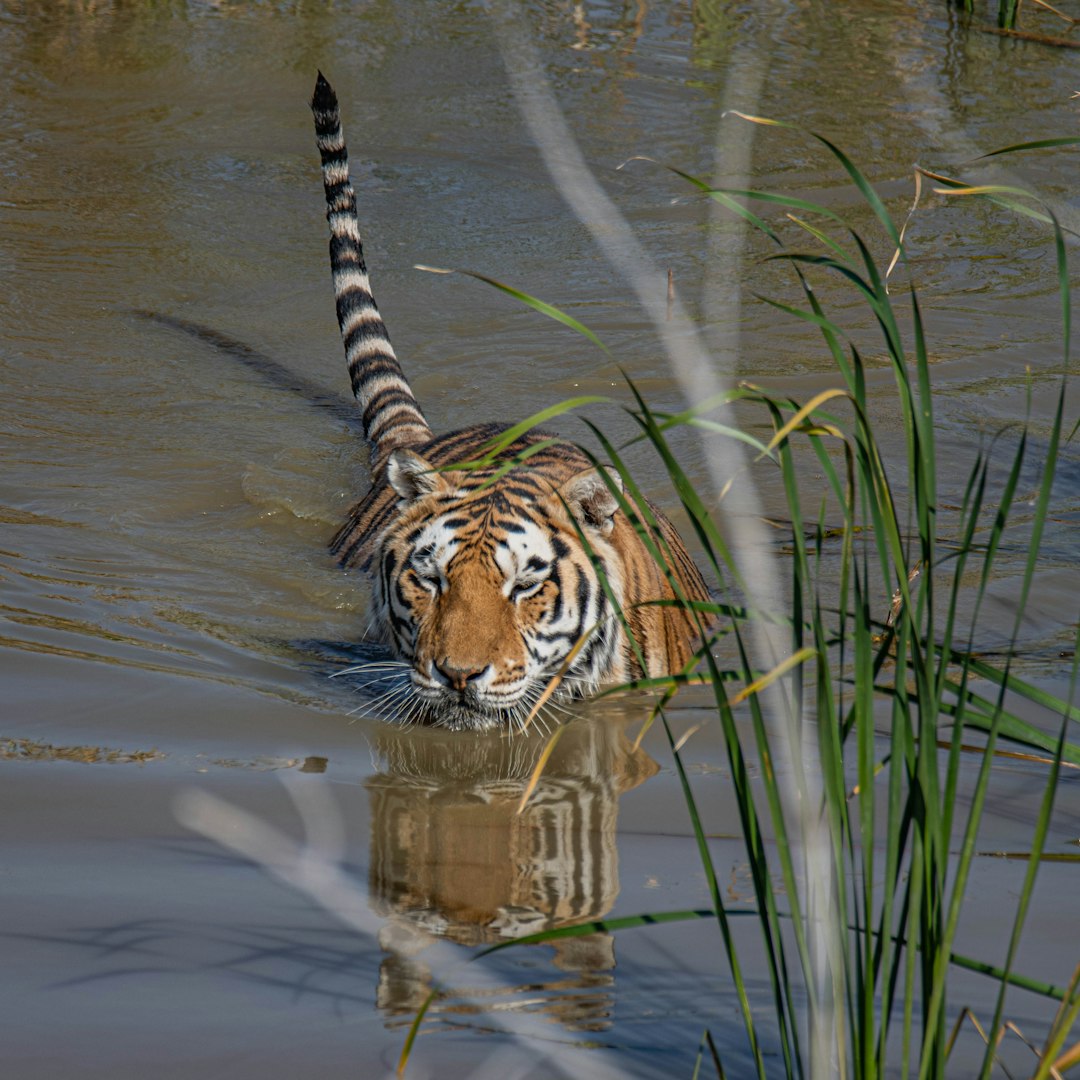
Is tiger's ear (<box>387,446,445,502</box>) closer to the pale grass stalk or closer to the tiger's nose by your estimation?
the tiger's nose

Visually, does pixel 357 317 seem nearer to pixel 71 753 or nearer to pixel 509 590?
pixel 509 590

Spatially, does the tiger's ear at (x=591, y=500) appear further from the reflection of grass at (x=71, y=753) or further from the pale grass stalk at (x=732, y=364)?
the reflection of grass at (x=71, y=753)

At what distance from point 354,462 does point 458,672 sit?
94.2 inches

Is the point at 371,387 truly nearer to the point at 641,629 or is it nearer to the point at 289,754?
the point at 641,629

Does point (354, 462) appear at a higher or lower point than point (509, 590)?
higher

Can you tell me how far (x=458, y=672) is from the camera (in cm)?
322

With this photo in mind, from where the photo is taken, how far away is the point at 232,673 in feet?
11.7

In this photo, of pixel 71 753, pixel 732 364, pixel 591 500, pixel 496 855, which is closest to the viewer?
pixel 496 855

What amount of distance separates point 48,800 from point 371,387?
9.59ft

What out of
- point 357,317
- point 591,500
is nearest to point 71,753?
point 591,500

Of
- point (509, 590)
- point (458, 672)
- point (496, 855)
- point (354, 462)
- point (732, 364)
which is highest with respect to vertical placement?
point (732, 364)

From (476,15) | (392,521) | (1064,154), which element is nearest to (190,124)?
(476,15)

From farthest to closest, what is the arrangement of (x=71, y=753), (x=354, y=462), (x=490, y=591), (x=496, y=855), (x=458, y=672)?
(x=354, y=462) → (x=490, y=591) → (x=458, y=672) → (x=71, y=753) → (x=496, y=855)

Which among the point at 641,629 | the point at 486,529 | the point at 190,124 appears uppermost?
the point at 190,124
